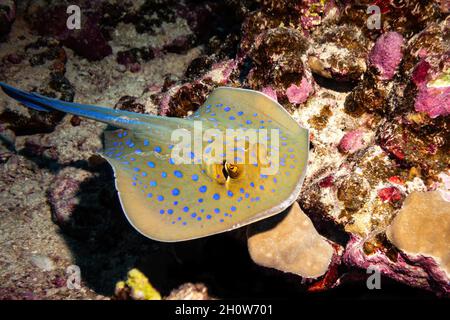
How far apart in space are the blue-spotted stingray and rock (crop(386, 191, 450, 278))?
116cm

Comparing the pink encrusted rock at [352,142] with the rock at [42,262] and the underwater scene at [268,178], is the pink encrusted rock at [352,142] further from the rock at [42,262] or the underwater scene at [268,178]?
the rock at [42,262]

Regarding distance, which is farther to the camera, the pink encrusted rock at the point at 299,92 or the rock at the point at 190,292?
the pink encrusted rock at the point at 299,92

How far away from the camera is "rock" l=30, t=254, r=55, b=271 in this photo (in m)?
4.99

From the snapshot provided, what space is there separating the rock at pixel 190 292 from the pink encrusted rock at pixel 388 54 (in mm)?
3595

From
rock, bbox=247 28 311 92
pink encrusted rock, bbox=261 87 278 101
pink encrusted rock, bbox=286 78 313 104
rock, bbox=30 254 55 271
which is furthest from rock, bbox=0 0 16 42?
pink encrusted rock, bbox=286 78 313 104

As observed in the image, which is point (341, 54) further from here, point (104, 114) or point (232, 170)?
point (104, 114)

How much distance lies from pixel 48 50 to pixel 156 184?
5875mm

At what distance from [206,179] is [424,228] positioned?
2.26 meters

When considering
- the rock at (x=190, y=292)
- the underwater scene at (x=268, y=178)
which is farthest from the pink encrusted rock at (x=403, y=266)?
the rock at (x=190, y=292)

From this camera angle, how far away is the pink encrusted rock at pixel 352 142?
13.4 ft

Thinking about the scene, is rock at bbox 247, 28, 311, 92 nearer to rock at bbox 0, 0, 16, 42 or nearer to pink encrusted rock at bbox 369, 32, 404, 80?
pink encrusted rock at bbox 369, 32, 404, 80

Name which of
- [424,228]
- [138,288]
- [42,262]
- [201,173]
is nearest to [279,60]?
[201,173]

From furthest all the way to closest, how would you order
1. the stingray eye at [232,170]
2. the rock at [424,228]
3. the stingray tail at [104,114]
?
1. the stingray tail at [104,114]
2. the stingray eye at [232,170]
3. the rock at [424,228]
